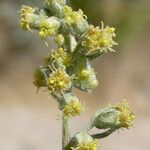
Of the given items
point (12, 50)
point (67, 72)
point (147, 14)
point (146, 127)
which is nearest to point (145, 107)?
point (146, 127)

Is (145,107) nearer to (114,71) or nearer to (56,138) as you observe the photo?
(114,71)

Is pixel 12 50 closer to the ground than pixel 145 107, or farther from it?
farther from it

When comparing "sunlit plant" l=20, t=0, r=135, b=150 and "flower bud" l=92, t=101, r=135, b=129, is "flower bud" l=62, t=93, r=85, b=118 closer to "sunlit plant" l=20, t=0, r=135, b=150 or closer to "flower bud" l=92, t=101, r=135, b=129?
"sunlit plant" l=20, t=0, r=135, b=150

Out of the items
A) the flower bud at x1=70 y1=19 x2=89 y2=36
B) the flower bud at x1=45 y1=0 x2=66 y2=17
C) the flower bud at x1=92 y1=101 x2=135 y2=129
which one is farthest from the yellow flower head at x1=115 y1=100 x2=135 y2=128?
the flower bud at x1=45 y1=0 x2=66 y2=17

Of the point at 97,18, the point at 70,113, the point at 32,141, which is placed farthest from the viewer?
the point at 97,18

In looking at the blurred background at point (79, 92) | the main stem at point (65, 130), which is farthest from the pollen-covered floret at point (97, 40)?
the blurred background at point (79, 92)

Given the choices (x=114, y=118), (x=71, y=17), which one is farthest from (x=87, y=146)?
(x=71, y=17)

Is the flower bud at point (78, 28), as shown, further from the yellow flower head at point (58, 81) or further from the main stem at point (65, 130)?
the main stem at point (65, 130)
